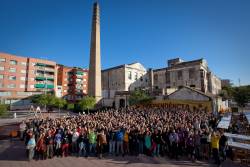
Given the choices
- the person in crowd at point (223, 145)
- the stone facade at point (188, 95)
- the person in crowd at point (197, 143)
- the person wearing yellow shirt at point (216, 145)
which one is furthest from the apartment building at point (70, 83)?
the person wearing yellow shirt at point (216, 145)

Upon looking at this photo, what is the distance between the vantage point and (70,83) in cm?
6506

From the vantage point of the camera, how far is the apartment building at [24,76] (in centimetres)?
4778

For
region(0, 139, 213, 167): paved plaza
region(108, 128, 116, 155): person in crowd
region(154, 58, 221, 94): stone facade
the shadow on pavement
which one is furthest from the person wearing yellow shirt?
region(154, 58, 221, 94): stone facade

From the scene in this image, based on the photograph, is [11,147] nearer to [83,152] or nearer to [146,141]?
[83,152]

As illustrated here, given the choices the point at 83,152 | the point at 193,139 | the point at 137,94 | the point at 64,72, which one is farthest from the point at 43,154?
the point at 64,72

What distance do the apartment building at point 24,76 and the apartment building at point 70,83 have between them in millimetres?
3639

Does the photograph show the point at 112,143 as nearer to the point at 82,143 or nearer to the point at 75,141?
the point at 82,143

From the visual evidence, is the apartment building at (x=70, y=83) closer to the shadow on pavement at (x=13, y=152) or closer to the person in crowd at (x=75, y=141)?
the shadow on pavement at (x=13, y=152)

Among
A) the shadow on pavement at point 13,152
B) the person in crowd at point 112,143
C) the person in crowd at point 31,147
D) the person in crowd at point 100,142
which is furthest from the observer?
the person in crowd at point 112,143

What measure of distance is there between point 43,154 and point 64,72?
5904cm

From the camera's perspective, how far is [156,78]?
53.3m

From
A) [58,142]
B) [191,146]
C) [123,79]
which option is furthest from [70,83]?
[191,146]

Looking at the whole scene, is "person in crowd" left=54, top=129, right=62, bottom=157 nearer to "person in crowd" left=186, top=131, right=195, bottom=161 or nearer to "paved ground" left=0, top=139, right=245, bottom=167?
"paved ground" left=0, top=139, right=245, bottom=167

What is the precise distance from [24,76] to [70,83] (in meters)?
16.6
